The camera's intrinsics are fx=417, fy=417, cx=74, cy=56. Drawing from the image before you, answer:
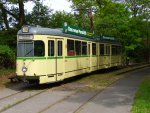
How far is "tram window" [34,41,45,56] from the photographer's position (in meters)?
19.9

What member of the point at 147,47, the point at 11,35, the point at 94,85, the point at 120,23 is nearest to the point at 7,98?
the point at 94,85

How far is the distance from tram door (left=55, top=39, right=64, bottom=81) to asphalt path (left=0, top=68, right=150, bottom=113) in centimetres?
148

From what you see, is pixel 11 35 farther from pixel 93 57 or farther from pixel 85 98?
pixel 85 98

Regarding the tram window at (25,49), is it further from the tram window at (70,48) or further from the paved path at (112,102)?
the paved path at (112,102)

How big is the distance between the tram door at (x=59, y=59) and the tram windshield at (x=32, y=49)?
1211mm

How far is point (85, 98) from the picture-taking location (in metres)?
16.8

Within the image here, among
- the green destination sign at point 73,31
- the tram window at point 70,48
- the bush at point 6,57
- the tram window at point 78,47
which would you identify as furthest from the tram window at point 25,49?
the bush at point 6,57

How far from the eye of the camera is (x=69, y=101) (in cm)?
1585

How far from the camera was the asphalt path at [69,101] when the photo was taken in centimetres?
1389

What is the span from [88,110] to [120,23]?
35.9 m

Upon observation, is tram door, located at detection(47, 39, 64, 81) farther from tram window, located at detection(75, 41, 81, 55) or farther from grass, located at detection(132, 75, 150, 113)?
grass, located at detection(132, 75, 150, 113)

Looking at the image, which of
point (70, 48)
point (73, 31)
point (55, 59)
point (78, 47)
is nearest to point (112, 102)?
point (55, 59)

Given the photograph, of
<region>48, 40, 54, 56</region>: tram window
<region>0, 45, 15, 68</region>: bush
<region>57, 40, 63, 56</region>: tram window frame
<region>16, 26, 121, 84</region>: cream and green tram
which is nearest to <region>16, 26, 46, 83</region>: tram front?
<region>16, 26, 121, 84</region>: cream and green tram

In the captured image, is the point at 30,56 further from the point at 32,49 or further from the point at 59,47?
the point at 59,47
